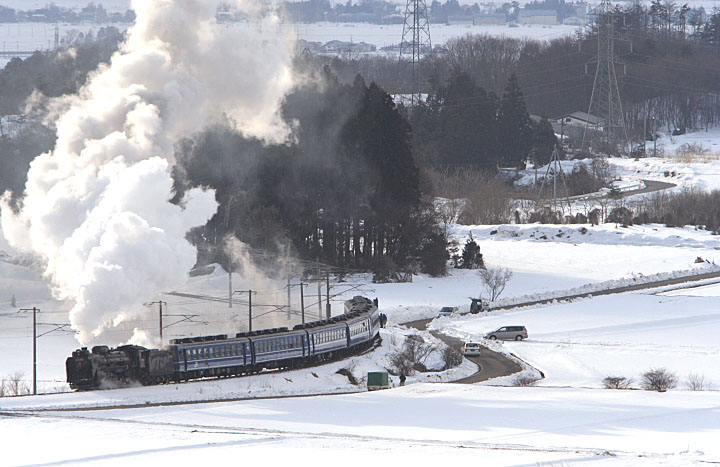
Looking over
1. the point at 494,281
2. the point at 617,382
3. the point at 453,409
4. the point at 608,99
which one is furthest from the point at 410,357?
the point at 608,99

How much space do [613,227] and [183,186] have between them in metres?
39.8

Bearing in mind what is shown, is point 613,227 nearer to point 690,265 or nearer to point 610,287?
point 690,265

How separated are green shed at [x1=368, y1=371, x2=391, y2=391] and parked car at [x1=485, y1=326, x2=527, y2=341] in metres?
12.7

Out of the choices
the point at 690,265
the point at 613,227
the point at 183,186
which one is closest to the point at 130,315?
the point at 183,186

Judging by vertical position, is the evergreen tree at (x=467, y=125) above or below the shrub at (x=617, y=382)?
above

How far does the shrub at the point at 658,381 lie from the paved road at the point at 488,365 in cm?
552

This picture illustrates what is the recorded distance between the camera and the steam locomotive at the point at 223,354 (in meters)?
37.2

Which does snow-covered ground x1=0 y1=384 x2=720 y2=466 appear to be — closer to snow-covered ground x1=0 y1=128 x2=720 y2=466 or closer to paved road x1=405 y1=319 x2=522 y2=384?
snow-covered ground x1=0 y1=128 x2=720 y2=466

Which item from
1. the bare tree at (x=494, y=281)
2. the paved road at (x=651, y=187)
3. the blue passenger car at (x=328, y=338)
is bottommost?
the blue passenger car at (x=328, y=338)

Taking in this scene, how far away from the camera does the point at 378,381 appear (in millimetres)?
41031

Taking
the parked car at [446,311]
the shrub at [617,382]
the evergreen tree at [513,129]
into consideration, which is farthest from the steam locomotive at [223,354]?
the evergreen tree at [513,129]

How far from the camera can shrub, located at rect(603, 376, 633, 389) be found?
41.2m

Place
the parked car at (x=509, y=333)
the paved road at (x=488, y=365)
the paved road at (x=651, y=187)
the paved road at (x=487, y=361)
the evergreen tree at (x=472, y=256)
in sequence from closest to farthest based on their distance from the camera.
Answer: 1. the paved road at (x=488, y=365)
2. the paved road at (x=487, y=361)
3. the parked car at (x=509, y=333)
4. the evergreen tree at (x=472, y=256)
5. the paved road at (x=651, y=187)

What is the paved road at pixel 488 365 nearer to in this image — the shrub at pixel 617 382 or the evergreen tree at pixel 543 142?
the shrub at pixel 617 382
